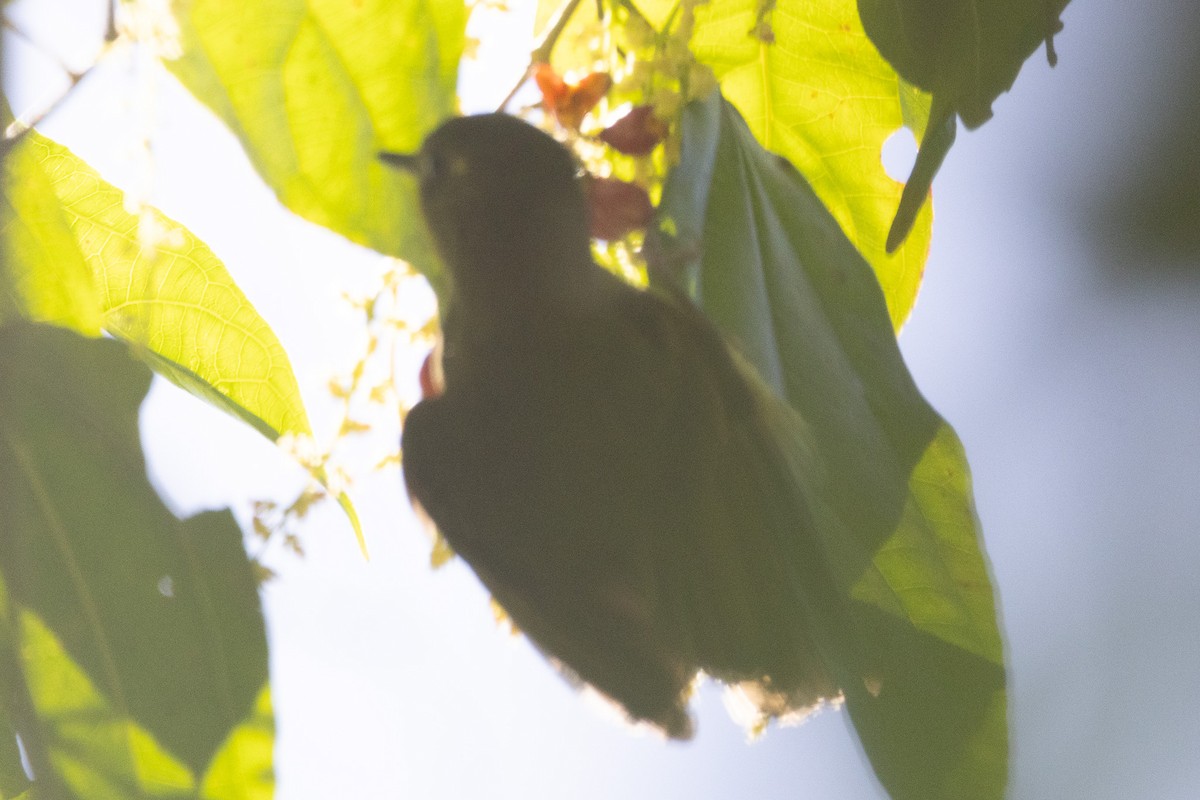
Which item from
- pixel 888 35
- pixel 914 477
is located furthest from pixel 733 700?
pixel 888 35

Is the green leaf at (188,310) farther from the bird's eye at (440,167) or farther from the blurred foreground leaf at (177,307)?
the bird's eye at (440,167)

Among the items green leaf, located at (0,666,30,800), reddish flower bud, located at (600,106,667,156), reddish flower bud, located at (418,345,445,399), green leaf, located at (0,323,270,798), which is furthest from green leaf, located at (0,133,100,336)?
reddish flower bud, located at (600,106,667,156)

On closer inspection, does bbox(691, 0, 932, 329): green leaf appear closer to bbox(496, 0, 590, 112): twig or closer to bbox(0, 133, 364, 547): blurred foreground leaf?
bbox(496, 0, 590, 112): twig

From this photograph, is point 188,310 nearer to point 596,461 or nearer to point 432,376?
point 432,376

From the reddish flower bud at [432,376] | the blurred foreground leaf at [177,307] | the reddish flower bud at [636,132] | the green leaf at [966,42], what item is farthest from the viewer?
the reddish flower bud at [432,376]

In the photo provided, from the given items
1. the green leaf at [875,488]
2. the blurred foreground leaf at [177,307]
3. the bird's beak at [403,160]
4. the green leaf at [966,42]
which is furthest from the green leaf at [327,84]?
the green leaf at [966,42]

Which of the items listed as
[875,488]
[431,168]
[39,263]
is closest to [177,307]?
[39,263]
